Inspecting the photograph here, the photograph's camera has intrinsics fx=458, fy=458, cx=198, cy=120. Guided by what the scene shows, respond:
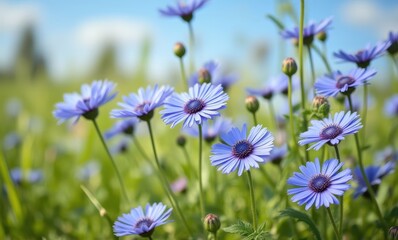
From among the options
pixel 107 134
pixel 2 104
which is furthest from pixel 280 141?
pixel 2 104

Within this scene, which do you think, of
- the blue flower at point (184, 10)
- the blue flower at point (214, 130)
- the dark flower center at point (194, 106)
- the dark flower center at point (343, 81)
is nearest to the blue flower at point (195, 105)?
the dark flower center at point (194, 106)

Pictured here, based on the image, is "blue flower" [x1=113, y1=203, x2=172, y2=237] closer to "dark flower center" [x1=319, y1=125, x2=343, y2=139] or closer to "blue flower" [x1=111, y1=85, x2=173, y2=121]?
"blue flower" [x1=111, y1=85, x2=173, y2=121]

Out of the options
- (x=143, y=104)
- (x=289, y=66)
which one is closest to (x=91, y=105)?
(x=143, y=104)

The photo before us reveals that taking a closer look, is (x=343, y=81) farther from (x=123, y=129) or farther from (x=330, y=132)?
(x=123, y=129)

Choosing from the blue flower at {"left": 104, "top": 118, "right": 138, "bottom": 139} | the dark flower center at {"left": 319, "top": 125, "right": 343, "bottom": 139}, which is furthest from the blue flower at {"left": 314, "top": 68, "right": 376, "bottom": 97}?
the blue flower at {"left": 104, "top": 118, "right": 138, "bottom": 139}

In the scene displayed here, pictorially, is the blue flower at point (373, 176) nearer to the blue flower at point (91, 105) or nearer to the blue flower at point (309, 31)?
the blue flower at point (309, 31)

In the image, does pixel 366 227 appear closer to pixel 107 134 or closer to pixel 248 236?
pixel 248 236
